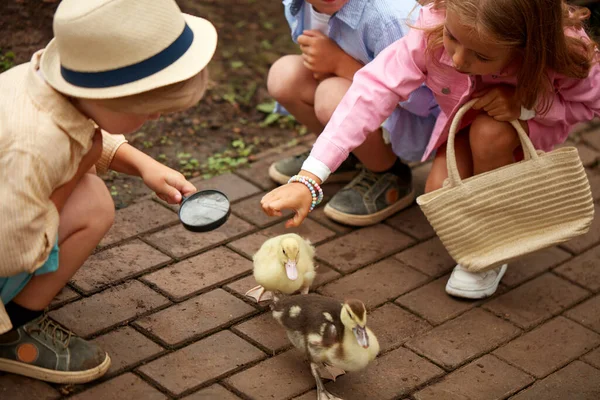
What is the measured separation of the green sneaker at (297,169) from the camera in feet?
12.6

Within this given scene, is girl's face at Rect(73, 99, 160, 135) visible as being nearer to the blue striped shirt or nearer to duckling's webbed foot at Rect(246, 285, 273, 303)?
duckling's webbed foot at Rect(246, 285, 273, 303)

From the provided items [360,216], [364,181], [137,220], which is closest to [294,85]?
[364,181]

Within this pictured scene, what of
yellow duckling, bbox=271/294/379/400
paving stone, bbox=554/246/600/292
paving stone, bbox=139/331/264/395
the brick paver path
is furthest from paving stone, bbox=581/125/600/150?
paving stone, bbox=139/331/264/395

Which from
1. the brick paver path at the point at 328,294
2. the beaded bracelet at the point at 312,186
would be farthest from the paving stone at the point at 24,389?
the beaded bracelet at the point at 312,186

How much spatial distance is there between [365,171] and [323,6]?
754 mm

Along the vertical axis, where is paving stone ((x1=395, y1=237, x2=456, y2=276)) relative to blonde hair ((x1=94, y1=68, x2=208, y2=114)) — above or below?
below

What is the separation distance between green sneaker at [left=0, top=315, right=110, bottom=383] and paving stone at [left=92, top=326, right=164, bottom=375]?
0.27 feet

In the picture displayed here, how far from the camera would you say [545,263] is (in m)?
3.43

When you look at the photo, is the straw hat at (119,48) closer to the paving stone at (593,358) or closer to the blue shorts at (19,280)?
the blue shorts at (19,280)

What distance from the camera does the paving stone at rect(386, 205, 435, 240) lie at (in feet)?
11.8

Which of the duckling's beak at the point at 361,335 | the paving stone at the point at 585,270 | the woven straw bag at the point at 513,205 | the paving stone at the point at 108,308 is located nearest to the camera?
the duckling's beak at the point at 361,335

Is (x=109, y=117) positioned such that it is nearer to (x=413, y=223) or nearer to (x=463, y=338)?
(x=463, y=338)

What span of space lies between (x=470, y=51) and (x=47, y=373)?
1701 mm

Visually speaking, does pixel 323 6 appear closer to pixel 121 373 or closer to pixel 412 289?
pixel 412 289
